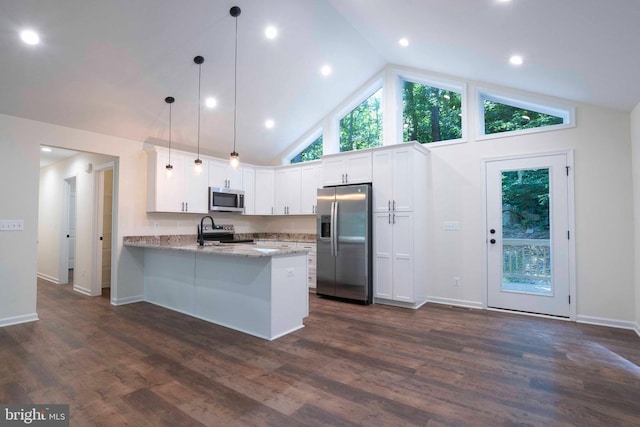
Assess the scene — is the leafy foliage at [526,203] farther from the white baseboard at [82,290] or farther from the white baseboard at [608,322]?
the white baseboard at [82,290]

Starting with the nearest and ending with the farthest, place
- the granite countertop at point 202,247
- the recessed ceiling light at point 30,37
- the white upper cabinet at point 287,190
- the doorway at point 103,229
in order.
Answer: the recessed ceiling light at point 30,37 → the granite countertop at point 202,247 → the doorway at point 103,229 → the white upper cabinet at point 287,190

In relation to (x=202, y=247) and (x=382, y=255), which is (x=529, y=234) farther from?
(x=202, y=247)

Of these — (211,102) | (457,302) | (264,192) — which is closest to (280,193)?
(264,192)

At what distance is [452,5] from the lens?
9.86ft

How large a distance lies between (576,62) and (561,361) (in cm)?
281

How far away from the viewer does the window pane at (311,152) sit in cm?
645

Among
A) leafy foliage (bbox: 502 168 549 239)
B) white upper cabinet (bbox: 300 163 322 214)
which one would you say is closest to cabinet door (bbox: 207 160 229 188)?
white upper cabinet (bbox: 300 163 322 214)

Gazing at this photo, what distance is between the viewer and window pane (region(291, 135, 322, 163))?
645 centimetres

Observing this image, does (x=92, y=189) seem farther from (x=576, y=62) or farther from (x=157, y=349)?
(x=576, y=62)

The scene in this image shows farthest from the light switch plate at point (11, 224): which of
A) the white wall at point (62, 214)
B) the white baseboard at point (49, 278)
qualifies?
the white baseboard at point (49, 278)

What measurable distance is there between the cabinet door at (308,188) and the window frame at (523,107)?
9.02ft

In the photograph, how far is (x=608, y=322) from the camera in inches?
148

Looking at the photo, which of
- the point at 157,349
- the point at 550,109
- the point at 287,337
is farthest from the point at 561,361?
the point at 157,349

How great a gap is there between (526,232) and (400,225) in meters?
1.61
